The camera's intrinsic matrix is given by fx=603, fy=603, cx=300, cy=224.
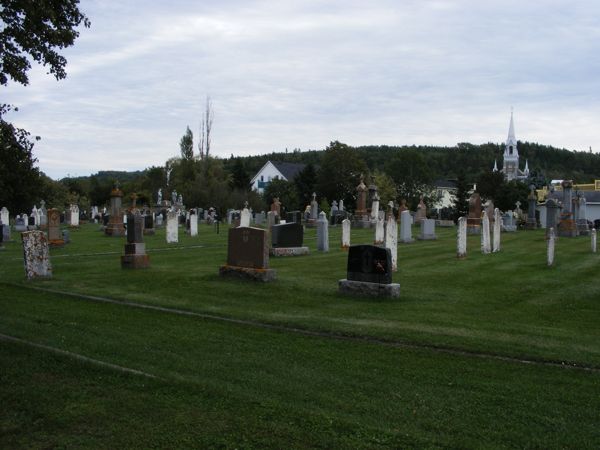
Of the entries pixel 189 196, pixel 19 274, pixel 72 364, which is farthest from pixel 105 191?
pixel 72 364

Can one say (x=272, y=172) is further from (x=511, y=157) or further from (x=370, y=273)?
(x=370, y=273)

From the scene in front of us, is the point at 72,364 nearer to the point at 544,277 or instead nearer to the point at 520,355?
the point at 520,355

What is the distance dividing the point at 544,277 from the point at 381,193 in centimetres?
5224

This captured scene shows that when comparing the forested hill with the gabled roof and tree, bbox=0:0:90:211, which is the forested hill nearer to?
the gabled roof

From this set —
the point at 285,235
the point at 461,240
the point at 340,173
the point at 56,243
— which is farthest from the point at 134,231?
the point at 340,173

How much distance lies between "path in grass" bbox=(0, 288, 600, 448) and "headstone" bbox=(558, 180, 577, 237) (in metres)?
27.0

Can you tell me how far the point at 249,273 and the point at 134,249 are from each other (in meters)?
4.37

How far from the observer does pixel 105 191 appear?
91.1 metres

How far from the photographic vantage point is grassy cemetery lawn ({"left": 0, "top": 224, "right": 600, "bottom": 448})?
5285mm

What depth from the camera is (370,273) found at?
12.7 metres

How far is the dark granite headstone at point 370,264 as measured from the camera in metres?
12.5

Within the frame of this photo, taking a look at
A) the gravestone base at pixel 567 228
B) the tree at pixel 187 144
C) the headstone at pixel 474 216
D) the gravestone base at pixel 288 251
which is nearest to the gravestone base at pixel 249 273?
the gravestone base at pixel 288 251

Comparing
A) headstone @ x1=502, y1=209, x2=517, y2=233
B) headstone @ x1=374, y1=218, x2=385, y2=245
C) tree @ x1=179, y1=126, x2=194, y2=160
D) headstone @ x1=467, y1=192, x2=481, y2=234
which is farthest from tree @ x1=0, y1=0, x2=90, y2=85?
tree @ x1=179, y1=126, x2=194, y2=160

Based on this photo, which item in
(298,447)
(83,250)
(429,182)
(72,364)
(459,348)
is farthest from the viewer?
(429,182)
